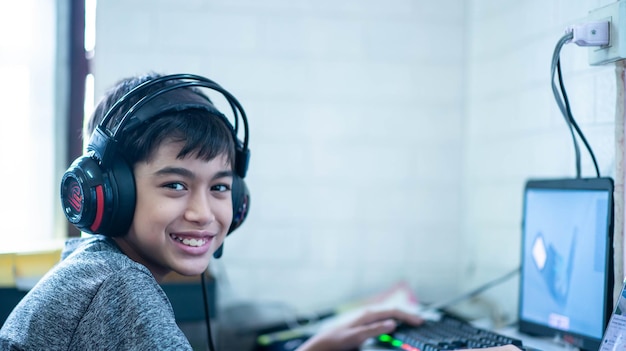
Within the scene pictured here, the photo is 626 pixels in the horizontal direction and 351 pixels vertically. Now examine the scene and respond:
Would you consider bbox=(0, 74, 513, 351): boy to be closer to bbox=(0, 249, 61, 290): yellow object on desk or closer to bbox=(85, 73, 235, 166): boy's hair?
bbox=(85, 73, 235, 166): boy's hair

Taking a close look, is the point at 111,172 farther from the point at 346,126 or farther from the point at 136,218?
the point at 346,126

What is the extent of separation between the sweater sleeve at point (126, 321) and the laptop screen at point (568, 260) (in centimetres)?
72

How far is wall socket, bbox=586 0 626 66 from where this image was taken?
1.17 meters

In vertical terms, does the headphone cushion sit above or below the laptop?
above

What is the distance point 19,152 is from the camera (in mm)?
2184

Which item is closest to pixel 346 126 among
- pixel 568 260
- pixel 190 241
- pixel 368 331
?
pixel 368 331

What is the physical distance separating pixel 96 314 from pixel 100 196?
0.19 meters

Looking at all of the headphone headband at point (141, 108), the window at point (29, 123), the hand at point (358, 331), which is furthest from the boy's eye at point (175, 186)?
the window at point (29, 123)

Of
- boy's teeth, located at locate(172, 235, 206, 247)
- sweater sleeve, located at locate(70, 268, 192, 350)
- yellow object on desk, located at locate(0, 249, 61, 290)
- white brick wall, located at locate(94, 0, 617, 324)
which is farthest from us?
white brick wall, located at locate(94, 0, 617, 324)

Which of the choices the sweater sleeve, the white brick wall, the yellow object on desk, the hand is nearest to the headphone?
the sweater sleeve

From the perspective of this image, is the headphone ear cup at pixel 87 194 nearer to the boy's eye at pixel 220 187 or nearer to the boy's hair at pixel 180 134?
the boy's hair at pixel 180 134

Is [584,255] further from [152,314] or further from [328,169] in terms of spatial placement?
[328,169]

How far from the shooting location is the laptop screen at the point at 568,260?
125 centimetres

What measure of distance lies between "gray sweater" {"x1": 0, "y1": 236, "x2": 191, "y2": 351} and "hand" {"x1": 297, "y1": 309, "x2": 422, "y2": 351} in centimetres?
51
